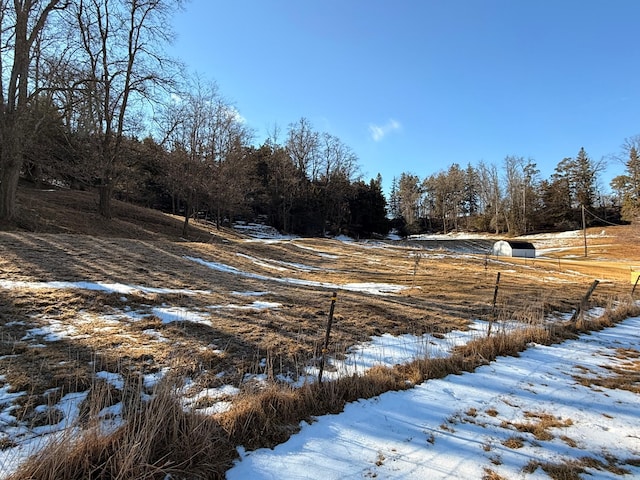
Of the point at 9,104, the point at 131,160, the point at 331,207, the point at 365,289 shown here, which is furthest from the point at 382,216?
the point at 9,104

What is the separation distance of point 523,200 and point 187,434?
222 feet

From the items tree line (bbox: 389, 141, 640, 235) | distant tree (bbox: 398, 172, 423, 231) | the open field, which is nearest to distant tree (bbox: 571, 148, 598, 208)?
tree line (bbox: 389, 141, 640, 235)

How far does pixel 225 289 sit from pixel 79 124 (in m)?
16.6

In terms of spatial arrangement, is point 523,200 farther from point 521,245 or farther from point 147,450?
point 147,450

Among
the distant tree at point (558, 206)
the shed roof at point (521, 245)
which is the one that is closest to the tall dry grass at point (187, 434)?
the shed roof at point (521, 245)

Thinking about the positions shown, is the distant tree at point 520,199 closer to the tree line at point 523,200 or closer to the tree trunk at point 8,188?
the tree line at point 523,200

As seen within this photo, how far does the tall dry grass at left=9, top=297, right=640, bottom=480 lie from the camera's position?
6.97ft

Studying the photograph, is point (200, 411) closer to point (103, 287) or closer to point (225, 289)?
point (103, 287)

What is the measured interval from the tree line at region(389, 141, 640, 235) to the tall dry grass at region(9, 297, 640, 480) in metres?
59.7

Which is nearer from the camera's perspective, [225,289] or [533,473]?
[533,473]

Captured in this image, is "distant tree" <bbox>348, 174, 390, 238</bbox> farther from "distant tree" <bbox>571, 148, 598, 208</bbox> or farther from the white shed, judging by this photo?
"distant tree" <bbox>571, 148, 598, 208</bbox>

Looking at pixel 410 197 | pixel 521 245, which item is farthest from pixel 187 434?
pixel 410 197

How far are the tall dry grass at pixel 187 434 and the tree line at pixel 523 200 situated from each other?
59.7 meters

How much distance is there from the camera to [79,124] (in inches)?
731
